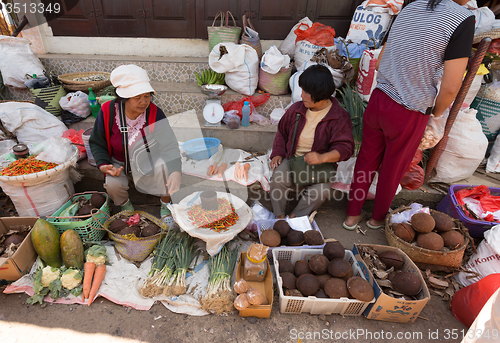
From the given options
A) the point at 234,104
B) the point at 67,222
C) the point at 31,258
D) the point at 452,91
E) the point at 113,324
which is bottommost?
the point at 113,324

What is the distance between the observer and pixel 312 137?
2.62 meters

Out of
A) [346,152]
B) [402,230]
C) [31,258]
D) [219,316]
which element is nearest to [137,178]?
[31,258]

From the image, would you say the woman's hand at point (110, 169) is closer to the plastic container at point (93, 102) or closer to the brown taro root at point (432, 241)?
the plastic container at point (93, 102)

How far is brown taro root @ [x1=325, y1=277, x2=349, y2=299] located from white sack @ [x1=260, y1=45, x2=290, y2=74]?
9.57ft

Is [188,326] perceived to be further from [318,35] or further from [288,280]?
[318,35]

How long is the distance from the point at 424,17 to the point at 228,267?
98.1 inches

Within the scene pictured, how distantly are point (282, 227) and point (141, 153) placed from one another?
1.58m

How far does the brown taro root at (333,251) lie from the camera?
7.09ft

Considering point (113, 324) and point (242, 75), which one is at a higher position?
point (242, 75)

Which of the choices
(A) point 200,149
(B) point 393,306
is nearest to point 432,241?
(B) point 393,306

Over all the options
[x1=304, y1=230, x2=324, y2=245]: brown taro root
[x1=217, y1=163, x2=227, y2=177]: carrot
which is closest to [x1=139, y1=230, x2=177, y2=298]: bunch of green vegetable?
[x1=217, y1=163, x2=227, y2=177]: carrot

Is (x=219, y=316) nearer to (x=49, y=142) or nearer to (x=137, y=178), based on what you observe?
(x=137, y=178)

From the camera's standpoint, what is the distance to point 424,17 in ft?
6.27

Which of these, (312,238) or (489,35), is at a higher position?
(489,35)
